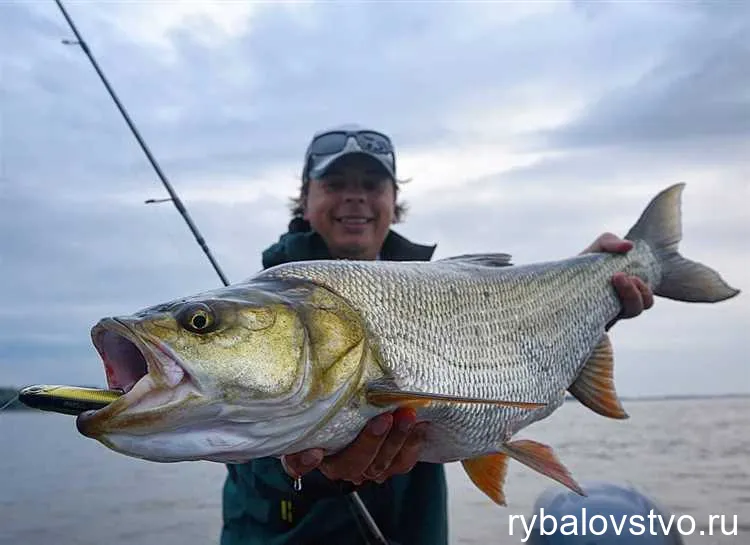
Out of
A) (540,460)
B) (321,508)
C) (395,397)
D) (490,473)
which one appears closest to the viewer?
(395,397)

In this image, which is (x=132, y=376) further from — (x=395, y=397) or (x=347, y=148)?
(x=347, y=148)

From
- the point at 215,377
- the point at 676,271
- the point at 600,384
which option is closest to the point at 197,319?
the point at 215,377

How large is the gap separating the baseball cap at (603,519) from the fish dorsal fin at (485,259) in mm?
1506

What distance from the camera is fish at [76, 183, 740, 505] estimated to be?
6.41 feet

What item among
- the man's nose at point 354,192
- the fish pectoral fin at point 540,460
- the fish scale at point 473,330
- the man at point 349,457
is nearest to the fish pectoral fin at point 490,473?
the fish pectoral fin at point 540,460

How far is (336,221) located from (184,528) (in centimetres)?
658

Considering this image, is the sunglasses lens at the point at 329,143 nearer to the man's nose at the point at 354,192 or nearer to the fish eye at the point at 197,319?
the man's nose at the point at 354,192

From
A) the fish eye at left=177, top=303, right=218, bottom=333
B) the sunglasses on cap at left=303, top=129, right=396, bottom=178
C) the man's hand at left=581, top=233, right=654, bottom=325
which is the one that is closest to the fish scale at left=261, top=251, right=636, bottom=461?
the man's hand at left=581, top=233, right=654, bottom=325

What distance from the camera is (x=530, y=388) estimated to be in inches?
119

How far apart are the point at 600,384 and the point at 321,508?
4.94ft

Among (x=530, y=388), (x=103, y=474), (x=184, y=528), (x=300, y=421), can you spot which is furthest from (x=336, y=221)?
(x=103, y=474)

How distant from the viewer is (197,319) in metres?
2.01

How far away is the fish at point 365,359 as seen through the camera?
6.41 ft

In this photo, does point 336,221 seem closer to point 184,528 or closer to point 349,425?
point 349,425
